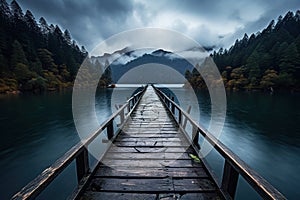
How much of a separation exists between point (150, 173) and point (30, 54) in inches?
2163

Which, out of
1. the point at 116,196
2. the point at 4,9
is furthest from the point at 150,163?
the point at 4,9

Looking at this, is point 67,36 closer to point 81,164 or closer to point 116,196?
point 81,164

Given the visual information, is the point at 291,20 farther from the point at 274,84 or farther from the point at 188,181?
the point at 188,181

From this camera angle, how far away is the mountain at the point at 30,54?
110 ft

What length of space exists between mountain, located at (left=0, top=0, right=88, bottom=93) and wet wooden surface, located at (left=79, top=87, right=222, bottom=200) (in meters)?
37.6

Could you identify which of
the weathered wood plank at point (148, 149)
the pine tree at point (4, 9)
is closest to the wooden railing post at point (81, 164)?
the weathered wood plank at point (148, 149)

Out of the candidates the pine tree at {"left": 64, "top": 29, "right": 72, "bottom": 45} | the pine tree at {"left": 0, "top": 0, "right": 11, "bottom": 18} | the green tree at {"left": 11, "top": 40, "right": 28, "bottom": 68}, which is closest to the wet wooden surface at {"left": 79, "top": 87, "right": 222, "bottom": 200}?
the green tree at {"left": 11, "top": 40, "right": 28, "bottom": 68}

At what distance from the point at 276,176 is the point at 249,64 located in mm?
44942

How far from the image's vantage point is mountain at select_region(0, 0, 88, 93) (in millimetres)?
33562


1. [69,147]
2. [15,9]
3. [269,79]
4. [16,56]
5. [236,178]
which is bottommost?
[69,147]

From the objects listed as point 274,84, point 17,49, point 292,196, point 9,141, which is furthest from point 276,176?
point 17,49

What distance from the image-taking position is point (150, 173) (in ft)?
8.98

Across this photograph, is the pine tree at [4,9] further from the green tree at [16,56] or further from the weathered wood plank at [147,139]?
the weathered wood plank at [147,139]

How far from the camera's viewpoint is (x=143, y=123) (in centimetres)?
616
